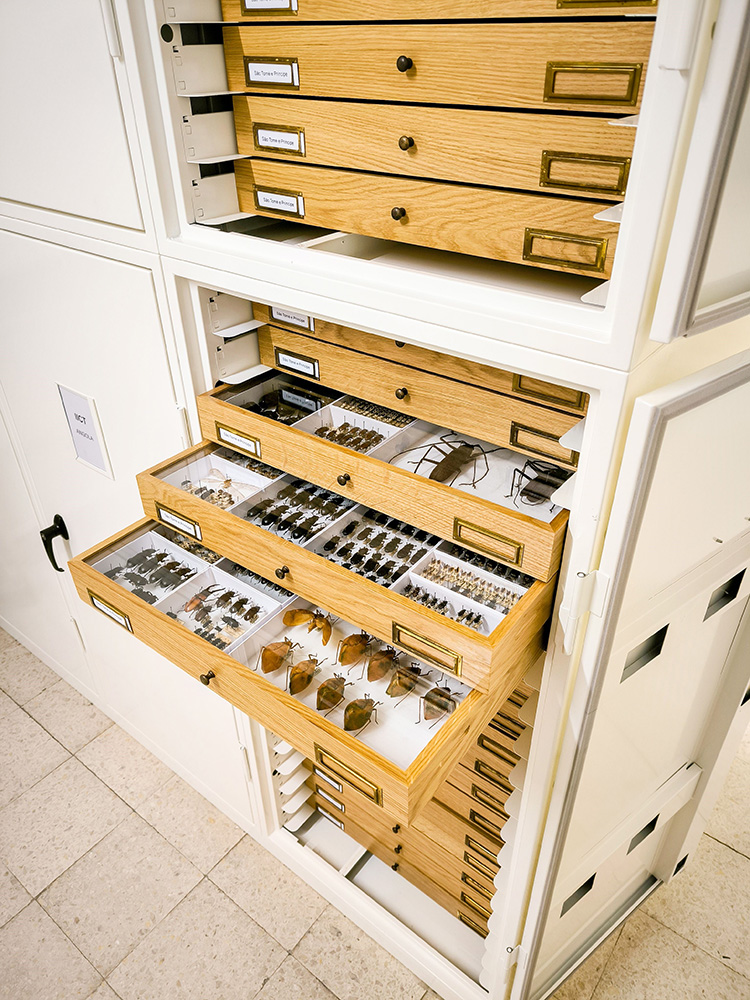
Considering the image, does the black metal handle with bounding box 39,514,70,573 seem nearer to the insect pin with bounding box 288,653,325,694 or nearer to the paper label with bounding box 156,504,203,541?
the paper label with bounding box 156,504,203,541

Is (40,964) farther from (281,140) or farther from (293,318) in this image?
(281,140)

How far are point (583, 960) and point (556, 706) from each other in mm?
1053

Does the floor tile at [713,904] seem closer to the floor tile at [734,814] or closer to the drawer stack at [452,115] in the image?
the floor tile at [734,814]

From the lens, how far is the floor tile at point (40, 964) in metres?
1.73

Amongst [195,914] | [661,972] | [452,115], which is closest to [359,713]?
[452,115]

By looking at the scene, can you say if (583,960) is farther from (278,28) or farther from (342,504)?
(278,28)

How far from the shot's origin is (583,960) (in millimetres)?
1731

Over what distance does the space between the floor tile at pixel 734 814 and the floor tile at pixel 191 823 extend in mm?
1424

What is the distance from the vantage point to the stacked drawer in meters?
1.43

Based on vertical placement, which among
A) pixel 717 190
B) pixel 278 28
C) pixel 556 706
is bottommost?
pixel 556 706

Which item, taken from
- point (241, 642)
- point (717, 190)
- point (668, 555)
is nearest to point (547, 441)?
point (668, 555)

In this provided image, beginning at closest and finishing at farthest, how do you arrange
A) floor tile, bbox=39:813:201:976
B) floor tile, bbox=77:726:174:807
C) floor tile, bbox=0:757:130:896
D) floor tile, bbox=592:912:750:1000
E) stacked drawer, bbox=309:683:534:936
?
stacked drawer, bbox=309:683:534:936 → floor tile, bbox=592:912:750:1000 → floor tile, bbox=39:813:201:976 → floor tile, bbox=0:757:130:896 → floor tile, bbox=77:726:174:807

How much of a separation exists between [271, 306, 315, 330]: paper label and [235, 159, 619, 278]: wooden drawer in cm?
16

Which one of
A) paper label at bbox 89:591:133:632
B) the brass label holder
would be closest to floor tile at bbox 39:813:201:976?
paper label at bbox 89:591:133:632
